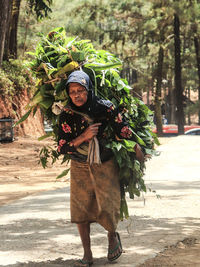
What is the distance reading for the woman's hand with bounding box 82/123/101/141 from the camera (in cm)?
511

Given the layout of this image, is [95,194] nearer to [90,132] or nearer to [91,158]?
[91,158]

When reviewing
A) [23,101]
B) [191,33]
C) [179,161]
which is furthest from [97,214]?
[191,33]

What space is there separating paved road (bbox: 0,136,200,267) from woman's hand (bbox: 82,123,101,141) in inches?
47.3

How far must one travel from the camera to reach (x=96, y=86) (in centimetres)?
525

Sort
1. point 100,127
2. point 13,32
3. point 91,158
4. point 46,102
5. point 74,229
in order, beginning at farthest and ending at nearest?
point 13,32 → point 74,229 → point 46,102 → point 100,127 → point 91,158

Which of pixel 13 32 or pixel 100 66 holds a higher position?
pixel 13 32

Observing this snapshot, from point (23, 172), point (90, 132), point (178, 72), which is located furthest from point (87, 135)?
point (178, 72)

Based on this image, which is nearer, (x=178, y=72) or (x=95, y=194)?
(x=95, y=194)

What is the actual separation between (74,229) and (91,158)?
2344mm

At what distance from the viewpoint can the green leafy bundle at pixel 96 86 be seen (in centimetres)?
529

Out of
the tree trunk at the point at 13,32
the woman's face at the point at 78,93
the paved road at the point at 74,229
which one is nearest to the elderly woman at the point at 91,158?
the woman's face at the point at 78,93

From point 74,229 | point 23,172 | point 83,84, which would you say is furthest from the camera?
point 23,172

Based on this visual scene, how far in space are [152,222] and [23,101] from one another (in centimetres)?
1728

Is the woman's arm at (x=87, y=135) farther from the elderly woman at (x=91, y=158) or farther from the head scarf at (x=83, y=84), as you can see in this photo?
the head scarf at (x=83, y=84)
